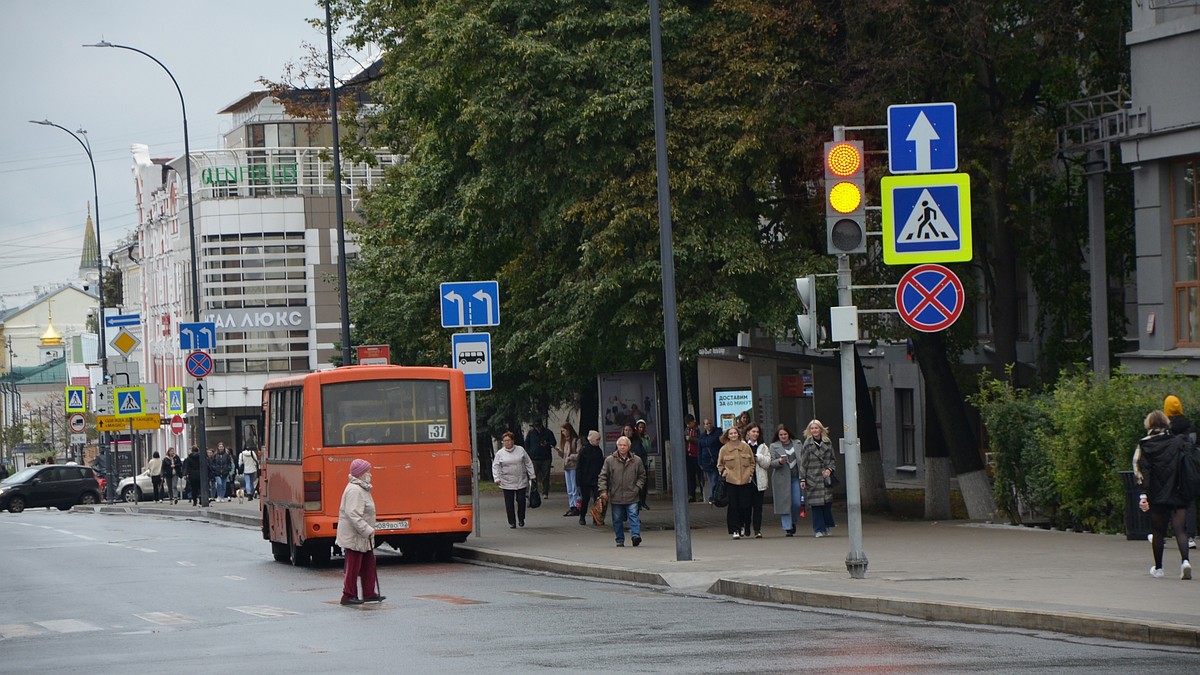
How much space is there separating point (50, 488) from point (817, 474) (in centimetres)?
4135

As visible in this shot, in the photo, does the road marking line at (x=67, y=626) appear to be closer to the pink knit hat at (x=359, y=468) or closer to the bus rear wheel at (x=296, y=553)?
the pink knit hat at (x=359, y=468)

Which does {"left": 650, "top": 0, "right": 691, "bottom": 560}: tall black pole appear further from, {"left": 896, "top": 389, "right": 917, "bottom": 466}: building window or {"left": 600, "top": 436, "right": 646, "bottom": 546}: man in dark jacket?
{"left": 896, "top": 389, "right": 917, "bottom": 466}: building window

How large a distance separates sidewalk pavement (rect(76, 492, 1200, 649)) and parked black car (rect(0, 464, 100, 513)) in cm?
3272

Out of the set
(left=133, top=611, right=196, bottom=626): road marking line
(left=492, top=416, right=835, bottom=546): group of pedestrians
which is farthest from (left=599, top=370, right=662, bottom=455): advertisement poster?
(left=133, top=611, right=196, bottom=626): road marking line

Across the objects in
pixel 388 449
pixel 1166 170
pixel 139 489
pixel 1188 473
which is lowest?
pixel 139 489

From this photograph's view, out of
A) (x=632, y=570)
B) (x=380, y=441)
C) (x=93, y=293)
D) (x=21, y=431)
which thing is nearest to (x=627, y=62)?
(x=380, y=441)

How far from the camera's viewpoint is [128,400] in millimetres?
54531

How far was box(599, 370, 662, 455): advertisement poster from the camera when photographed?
35.3 m

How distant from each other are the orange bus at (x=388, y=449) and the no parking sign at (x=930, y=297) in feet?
27.1

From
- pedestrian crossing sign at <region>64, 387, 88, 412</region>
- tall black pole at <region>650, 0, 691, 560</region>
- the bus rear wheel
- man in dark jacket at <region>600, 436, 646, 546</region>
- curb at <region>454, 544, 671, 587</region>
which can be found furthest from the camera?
pedestrian crossing sign at <region>64, 387, 88, 412</region>

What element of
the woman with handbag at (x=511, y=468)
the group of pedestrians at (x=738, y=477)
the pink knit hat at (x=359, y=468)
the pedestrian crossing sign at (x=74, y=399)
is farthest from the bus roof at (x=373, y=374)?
the pedestrian crossing sign at (x=74, y=399)

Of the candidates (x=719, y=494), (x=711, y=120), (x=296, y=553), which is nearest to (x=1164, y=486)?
(x=711, y=120)

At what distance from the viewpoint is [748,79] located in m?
27.7

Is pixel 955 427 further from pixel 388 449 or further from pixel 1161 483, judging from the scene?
pixel 1161 483
